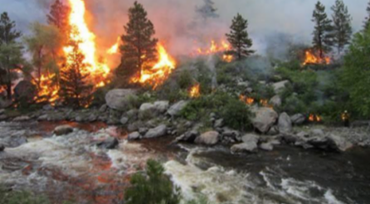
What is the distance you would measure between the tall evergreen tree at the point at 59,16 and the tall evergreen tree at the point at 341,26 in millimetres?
54507

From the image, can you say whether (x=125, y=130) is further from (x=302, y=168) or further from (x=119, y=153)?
(x=302, y=168)

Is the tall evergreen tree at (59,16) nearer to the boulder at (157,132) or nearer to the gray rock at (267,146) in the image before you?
the boulder at (157,132)

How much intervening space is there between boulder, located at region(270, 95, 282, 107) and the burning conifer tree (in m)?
28.9

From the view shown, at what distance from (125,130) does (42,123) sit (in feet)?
44.2

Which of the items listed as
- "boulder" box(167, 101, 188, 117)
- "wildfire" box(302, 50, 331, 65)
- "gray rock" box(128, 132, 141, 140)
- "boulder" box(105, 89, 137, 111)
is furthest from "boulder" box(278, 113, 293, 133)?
"wildfire" box(302, 50, 331, 65)

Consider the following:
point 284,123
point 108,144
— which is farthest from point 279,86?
point 108,144

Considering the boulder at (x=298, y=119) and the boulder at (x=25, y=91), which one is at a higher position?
the boulder at (x=25, y=91)

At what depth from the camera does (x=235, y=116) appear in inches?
1187

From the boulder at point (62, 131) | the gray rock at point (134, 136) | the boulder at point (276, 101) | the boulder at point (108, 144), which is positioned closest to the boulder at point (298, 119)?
the boulder at point (276, 101)

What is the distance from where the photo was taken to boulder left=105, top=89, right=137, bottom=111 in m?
41.2

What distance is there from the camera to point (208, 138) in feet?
88.8

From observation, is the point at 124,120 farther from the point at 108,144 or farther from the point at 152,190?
the point at 152,190

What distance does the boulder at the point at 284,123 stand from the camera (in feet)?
97.5

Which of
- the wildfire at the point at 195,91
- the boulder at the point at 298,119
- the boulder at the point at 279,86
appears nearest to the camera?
the boulder at the point at 298,119
